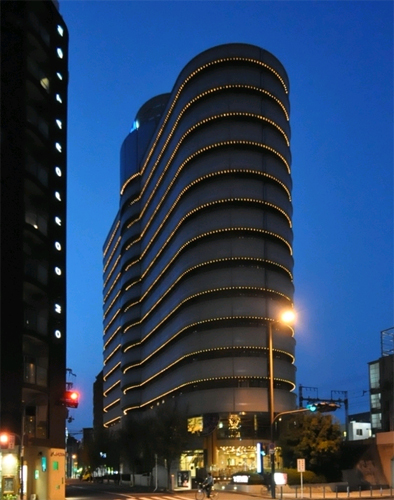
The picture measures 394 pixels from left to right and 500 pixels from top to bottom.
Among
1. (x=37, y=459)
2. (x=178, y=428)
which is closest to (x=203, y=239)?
(x=178, y=428)

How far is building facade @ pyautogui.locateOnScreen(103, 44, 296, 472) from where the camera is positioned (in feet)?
325

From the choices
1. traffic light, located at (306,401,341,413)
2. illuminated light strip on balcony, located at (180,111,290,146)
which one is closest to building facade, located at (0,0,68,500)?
traffic light, located at (306,401,341,413)

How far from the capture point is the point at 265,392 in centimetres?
9875

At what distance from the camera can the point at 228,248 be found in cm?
10194

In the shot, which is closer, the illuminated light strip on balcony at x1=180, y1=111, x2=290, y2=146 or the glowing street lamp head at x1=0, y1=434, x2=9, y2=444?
the glowing street lamp head at x1=0, y1=434, x2=9, y2=444

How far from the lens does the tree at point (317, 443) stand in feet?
221

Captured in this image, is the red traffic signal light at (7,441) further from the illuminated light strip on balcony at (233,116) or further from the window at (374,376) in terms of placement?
the window at (374,376)

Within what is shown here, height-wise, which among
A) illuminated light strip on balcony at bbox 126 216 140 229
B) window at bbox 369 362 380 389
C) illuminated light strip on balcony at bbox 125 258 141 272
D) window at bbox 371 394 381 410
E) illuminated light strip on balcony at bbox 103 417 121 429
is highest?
illuminated light strip on balcony at bbox 126 216 140 229

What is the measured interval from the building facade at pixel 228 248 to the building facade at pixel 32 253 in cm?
4366

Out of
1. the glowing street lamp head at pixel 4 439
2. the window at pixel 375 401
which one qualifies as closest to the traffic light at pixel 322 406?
the glowing street lamp head at pixel 4 439

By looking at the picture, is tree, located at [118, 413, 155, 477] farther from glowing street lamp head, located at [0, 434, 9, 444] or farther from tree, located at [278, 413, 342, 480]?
glowing street lamp head, located at [0, 434, 9, 444]

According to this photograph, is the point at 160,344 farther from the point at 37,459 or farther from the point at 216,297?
the point at 37,459

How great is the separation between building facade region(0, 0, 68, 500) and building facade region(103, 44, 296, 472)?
43.7 metres

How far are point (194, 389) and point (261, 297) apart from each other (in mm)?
15284
